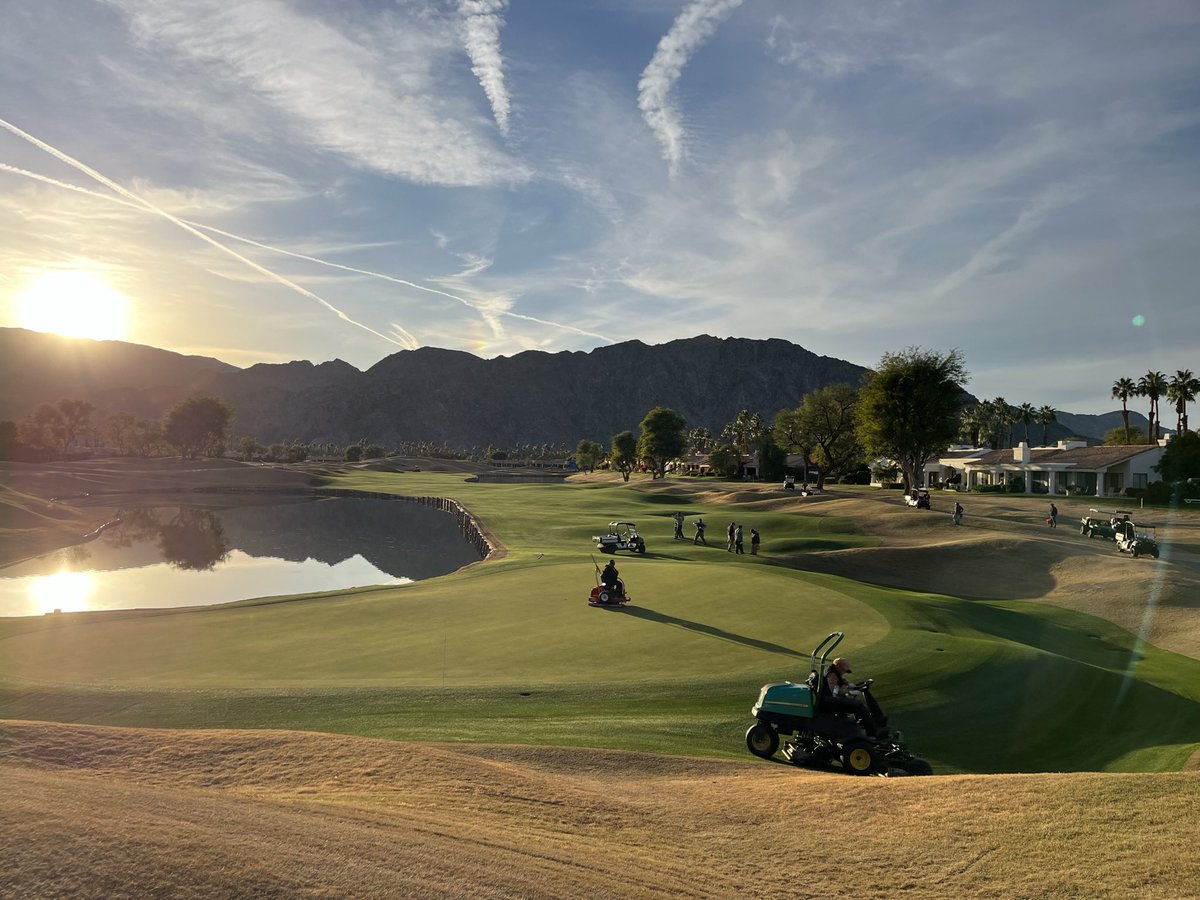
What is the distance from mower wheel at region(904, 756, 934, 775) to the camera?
11.7 meters

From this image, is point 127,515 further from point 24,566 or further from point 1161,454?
point 1161,454

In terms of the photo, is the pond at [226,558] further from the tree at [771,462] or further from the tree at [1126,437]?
the tree at [1126,437]

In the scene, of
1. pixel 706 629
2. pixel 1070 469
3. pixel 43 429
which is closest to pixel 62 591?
pixel 706 629

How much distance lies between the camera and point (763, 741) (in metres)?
12.8

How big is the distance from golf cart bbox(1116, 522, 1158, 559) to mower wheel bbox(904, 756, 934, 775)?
3659cm

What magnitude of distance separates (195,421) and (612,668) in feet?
583

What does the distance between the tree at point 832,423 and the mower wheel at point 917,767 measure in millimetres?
79938

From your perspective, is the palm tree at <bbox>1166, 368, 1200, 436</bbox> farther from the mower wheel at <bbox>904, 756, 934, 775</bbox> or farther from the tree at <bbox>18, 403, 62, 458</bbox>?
the tree at <bbox>18, 403, 62, 458</bbox>

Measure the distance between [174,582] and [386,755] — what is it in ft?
127

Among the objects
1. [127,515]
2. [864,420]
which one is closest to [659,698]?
[864,420]

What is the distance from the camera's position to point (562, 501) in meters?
84.9

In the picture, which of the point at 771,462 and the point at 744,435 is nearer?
the point at 771,462

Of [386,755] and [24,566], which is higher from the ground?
[386,755]

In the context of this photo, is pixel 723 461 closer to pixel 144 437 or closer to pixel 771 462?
pixel 771 462
